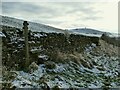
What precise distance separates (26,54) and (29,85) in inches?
103

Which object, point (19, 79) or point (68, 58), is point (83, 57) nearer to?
point (68, 58)

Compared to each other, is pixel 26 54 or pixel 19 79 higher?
pixel 26 54

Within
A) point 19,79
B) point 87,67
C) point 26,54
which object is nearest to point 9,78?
point 19,79

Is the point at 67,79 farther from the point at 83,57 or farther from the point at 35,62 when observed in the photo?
the point at 83,57

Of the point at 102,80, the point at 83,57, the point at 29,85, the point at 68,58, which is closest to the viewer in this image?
the point at 29,85

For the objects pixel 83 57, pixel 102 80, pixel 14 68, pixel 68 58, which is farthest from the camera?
pixel 83 57

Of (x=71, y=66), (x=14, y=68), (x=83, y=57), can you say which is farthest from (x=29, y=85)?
(x=83, y=57)

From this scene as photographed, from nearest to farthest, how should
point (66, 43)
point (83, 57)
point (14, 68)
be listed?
point (14, 68) → point (83, 57) → point (66, 43)

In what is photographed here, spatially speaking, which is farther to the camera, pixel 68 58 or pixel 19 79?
pixel 68 58

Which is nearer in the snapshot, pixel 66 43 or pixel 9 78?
pixel 9 78

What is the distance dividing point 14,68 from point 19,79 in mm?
1406

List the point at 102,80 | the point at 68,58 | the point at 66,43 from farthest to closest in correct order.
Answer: the point at 66,43 < the point at 68,58 < the point at 102,80

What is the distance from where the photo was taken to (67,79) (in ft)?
43.6

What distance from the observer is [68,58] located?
1608 centimetres
